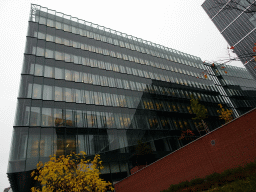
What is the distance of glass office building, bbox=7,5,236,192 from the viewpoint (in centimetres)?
2222

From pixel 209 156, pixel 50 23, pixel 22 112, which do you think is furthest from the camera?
pixel 50 23

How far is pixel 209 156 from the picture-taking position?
11656 mm

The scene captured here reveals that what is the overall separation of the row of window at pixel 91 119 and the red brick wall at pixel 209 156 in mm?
13429

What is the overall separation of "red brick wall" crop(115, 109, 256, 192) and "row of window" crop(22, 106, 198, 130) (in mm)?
13429

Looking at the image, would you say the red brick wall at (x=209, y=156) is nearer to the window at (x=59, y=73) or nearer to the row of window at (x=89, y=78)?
the row of window at (x=89, y=78)

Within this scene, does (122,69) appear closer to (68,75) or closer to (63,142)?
(68,75)

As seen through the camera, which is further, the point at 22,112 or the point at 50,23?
the point at 50,23

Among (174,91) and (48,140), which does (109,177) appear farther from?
(174,91)

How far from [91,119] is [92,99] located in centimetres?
385

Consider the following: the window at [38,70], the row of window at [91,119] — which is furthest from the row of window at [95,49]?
the row of window at [91,119]

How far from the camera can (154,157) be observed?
28.5m

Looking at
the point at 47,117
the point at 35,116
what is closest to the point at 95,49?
the point at 47,117

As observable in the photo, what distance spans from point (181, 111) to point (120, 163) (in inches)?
805

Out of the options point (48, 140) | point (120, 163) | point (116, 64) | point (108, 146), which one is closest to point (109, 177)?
point (120, 163)
